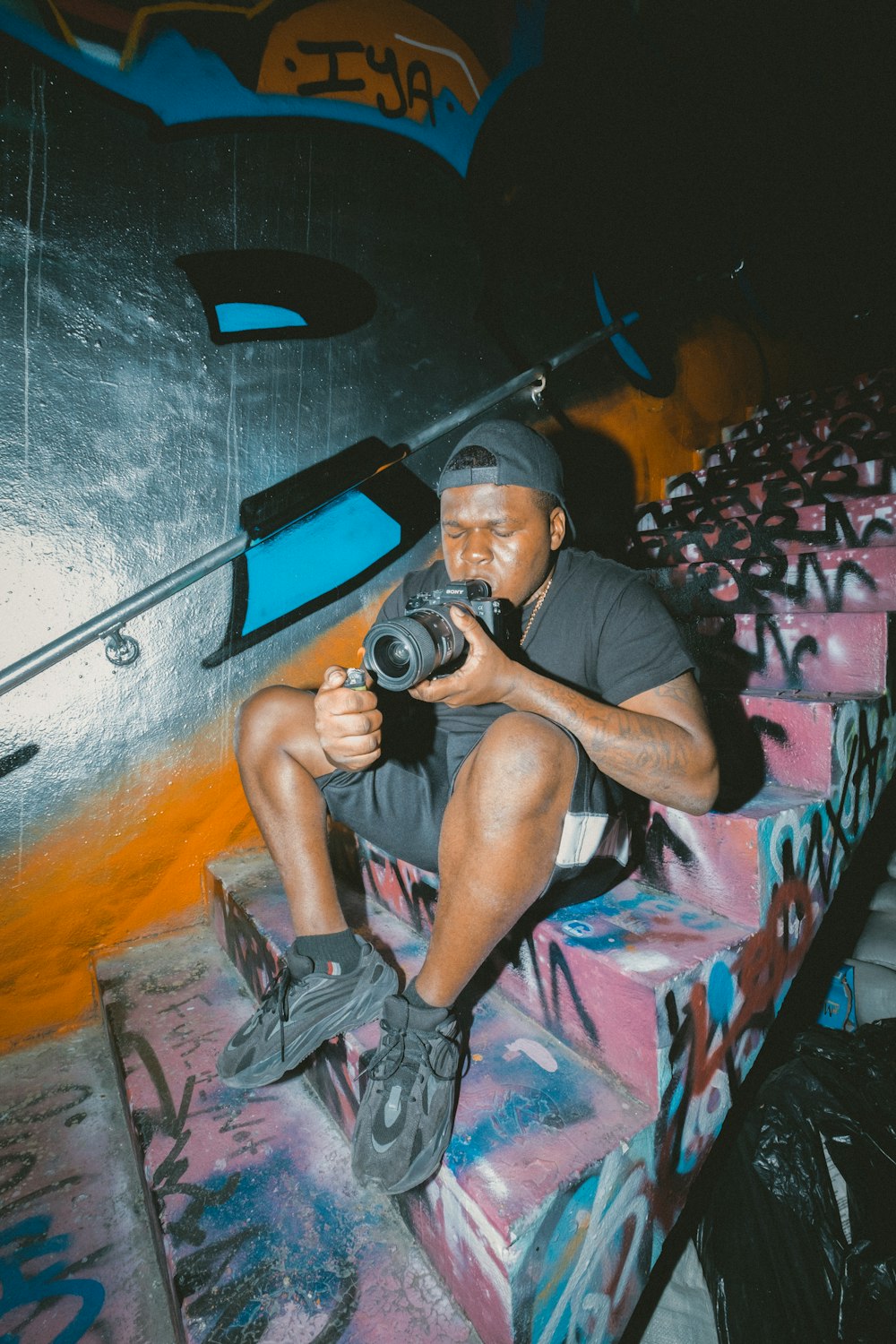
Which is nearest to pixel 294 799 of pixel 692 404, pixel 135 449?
pixel 135 449

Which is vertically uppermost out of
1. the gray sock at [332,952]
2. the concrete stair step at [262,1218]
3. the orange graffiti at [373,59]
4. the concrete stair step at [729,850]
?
the orange graffiti at [373,59]

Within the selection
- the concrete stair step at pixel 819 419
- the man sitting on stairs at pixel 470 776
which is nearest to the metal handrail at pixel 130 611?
the man sitting on stairs at pixel 470 776

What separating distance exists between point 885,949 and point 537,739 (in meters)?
1.97

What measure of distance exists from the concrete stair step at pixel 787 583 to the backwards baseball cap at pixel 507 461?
1.10 meters

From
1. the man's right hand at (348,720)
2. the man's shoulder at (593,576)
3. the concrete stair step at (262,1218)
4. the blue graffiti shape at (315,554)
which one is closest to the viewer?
the concrete stair step at (262,1218)

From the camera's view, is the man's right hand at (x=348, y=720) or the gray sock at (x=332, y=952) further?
the gray sock at (x=332, y=952)

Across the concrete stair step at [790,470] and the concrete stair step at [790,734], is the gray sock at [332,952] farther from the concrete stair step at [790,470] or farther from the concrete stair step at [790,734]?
the concrete stair step at [790,470]

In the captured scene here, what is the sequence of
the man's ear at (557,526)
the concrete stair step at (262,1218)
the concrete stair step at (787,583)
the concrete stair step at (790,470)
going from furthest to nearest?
the concrete stair step at (790,470) → the concrete stair step at (787,583) → the man's ear at (557,526) → the concrete stair step at (262,1218)

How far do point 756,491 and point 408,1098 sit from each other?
9.63ft

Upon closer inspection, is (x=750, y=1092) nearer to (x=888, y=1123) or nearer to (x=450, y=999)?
(x=888, y=1123)

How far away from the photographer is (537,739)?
1.14m

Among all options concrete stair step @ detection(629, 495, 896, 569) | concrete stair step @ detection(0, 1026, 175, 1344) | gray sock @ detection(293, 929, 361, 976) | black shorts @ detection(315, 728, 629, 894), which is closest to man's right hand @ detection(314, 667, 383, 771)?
black shorts @ detection(315, 728, 629, 894)

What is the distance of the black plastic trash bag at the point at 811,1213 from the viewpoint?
128 centimetres

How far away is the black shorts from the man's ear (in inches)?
22.8
